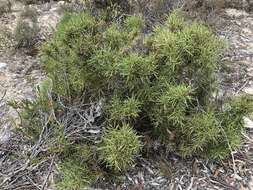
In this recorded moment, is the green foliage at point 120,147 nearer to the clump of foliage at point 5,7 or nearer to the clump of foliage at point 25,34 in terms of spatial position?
the clump of foliage at point 25,34

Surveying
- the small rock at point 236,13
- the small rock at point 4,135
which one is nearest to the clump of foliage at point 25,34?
the small rock at point 4,135

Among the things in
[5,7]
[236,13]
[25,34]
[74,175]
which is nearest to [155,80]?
[74,175]

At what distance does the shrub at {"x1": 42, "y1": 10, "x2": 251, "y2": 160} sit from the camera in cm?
248

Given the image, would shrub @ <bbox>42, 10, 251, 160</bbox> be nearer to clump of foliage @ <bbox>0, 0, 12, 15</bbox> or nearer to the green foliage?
the green foliage

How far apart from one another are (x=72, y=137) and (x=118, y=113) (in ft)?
1.18

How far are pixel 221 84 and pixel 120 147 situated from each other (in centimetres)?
→ 155

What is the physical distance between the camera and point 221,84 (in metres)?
3.60

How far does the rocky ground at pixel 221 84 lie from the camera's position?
8.86 ft

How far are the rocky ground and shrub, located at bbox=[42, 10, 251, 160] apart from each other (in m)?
0.16

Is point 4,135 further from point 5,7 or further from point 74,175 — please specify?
point 5,7

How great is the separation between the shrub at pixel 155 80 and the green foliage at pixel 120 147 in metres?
0.02

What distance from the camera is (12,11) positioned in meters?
5.15

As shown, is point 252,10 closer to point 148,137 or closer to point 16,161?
point 148,137

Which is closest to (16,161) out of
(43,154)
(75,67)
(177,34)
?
(43,154)
